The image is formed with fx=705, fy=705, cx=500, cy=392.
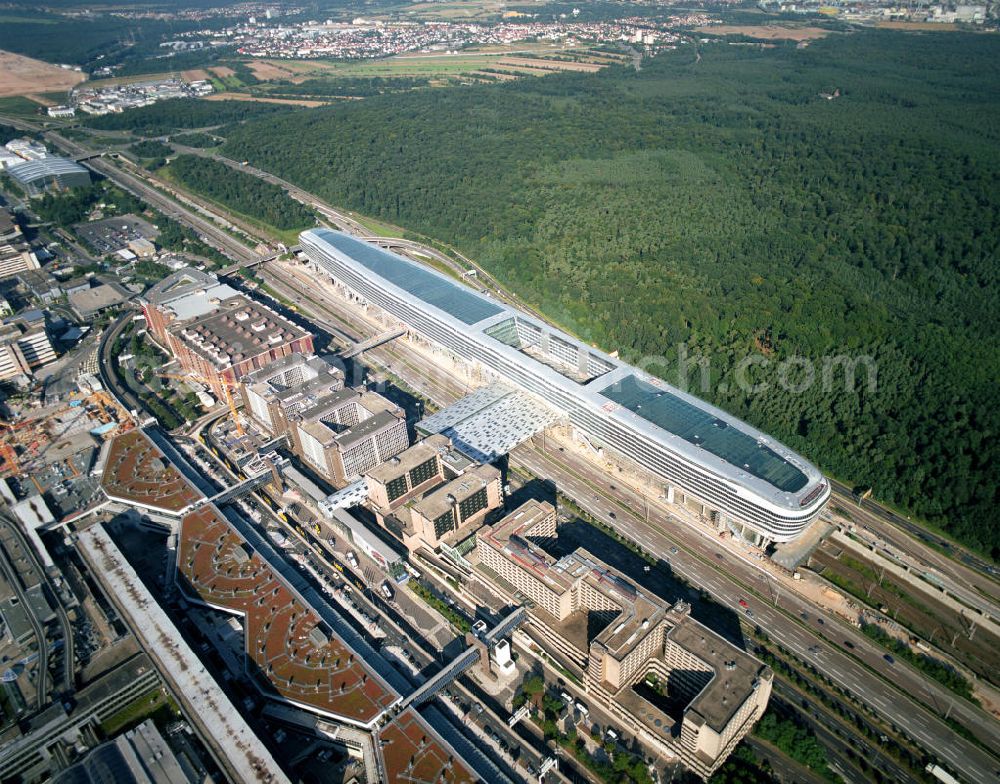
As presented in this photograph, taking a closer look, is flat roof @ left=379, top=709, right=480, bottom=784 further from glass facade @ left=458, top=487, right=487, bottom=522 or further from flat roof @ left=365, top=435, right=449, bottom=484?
flat roof @ left=365, top=435, right=449, bottom=484

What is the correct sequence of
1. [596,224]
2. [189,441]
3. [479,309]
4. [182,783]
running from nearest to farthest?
1. [182,783]
2. [189,441]
3. [479,309]
4. [596,224]

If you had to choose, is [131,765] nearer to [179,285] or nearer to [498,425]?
[498,425]

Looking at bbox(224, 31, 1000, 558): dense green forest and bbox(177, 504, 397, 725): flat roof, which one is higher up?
bbox(224, 31, 1000, 558): dense green forest

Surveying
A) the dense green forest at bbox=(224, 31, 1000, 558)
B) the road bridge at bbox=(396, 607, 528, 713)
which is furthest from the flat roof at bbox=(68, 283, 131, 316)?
the road bridge at bbox=(396, 607, 528, 713)

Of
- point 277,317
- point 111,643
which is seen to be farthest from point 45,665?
point 277,317

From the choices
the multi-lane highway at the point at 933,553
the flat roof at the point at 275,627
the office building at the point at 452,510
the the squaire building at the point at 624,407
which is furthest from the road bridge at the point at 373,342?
the multi-lane highway at the point at 933,553

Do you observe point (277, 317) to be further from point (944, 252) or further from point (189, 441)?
point (944, 252)

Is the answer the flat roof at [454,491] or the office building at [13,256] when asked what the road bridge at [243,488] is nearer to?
the flat roof at [454,491]
